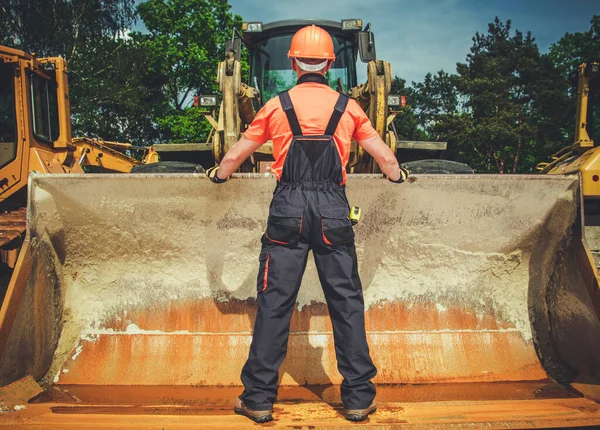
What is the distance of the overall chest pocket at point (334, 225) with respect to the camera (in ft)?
8.18

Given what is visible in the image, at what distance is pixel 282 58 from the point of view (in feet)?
19.4

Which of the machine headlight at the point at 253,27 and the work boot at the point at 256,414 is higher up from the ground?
the machine headlight at the point at 253,27

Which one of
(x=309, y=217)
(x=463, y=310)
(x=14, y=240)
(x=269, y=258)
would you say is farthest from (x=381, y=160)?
(x=14, y=240)

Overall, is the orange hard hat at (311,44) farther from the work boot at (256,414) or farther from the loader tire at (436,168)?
the loader tire at (436,168)

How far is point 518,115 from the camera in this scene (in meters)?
35.0

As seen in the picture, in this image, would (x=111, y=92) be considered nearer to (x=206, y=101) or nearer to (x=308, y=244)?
(x=206, y=101)

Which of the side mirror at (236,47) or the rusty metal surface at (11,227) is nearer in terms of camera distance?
the rusty metal surface at (11,227)

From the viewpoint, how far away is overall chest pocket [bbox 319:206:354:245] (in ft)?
8.18

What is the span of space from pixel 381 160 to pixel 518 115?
116 feet

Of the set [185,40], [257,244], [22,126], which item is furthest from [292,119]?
[185,40]

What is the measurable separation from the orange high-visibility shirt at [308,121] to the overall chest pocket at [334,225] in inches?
8.5

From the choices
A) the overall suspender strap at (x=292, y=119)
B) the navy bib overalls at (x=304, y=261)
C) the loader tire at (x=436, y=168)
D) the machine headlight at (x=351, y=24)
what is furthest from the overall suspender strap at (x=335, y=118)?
the machine headlight at (x=351, y=24)

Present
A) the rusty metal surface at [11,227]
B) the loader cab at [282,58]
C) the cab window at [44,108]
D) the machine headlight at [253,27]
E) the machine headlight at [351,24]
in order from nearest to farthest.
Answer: the rusty metal surface at [11,227]
the cab window at [44,108]
the machine headlight at [351,24]
the machine headlight at [253,27]
the loader cab at [282,58]

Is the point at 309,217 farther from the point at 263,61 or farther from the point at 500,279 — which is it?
the point at 263,61
